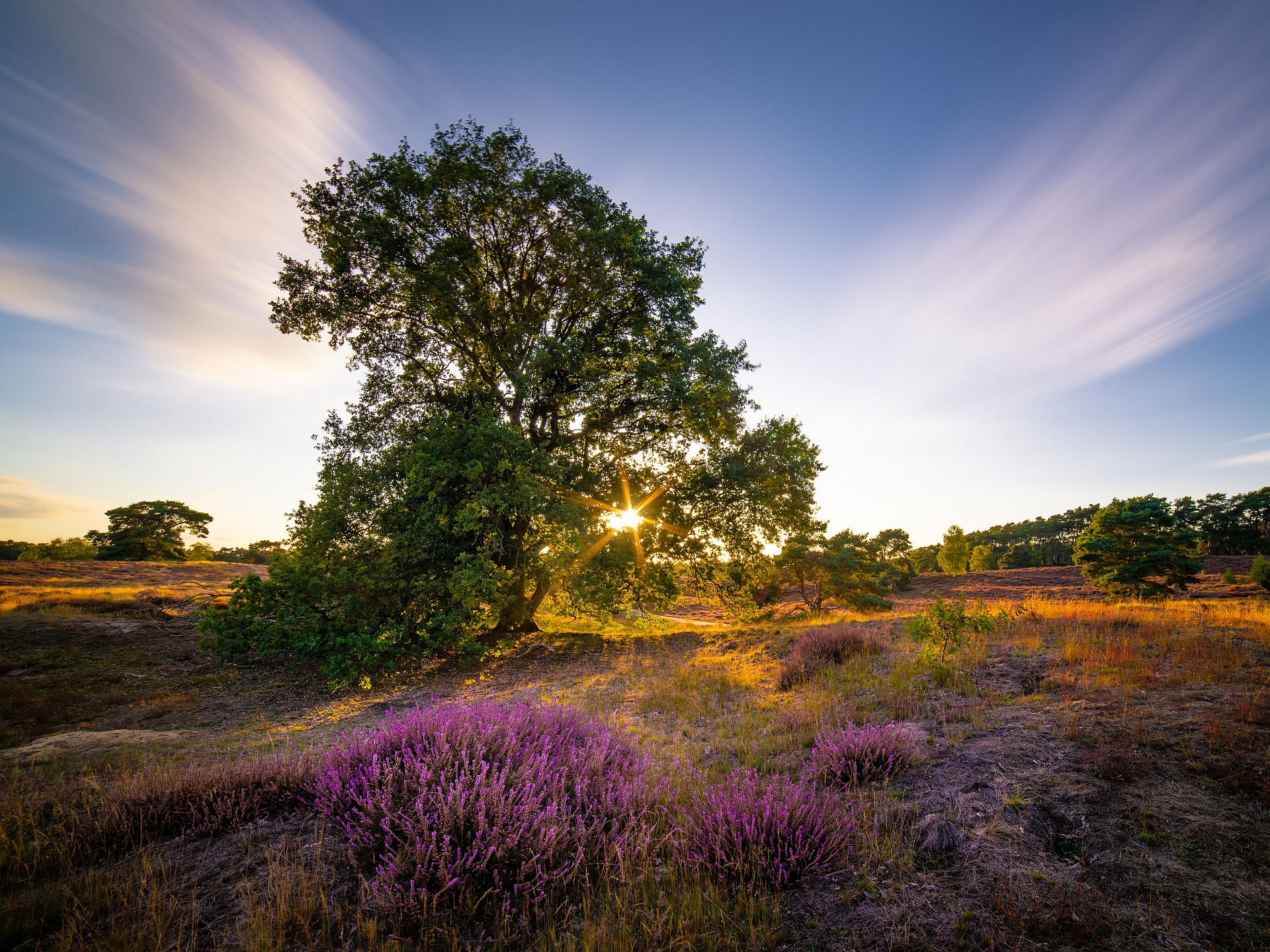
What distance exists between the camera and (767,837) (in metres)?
3.16

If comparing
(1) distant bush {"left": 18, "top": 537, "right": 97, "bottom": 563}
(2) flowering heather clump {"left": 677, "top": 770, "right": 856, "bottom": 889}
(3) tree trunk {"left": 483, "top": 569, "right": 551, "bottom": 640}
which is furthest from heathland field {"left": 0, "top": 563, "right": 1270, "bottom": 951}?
(1) distant bush {"left": 18, "top": 537, "right": 97, "bottom": 563}

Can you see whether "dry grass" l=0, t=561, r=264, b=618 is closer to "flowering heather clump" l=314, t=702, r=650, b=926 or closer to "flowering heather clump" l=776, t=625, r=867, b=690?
"flowering heather clump" l=314, t=702, r=650, b=926

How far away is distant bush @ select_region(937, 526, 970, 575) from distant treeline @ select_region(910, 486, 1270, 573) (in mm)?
3970

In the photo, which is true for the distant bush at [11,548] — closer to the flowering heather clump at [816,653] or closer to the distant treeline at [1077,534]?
the flowering heather clump at [816,653]

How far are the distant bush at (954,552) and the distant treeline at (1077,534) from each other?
3.97 metres

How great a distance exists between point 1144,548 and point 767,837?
3548 centimetres

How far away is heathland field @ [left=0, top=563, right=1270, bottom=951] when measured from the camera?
8.18ft

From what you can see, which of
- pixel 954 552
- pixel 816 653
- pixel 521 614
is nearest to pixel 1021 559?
pixel 954 552

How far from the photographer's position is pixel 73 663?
35.7 feet

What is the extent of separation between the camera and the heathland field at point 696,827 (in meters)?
2.49

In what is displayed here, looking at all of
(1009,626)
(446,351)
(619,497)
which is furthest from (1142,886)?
(446,351)

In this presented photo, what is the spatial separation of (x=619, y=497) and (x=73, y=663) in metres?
14.2

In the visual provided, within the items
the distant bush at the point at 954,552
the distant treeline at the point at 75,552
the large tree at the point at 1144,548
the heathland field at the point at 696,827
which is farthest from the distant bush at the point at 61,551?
the distant bush at the point at 954,552

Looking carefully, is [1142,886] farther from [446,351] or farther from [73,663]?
[73,663]
